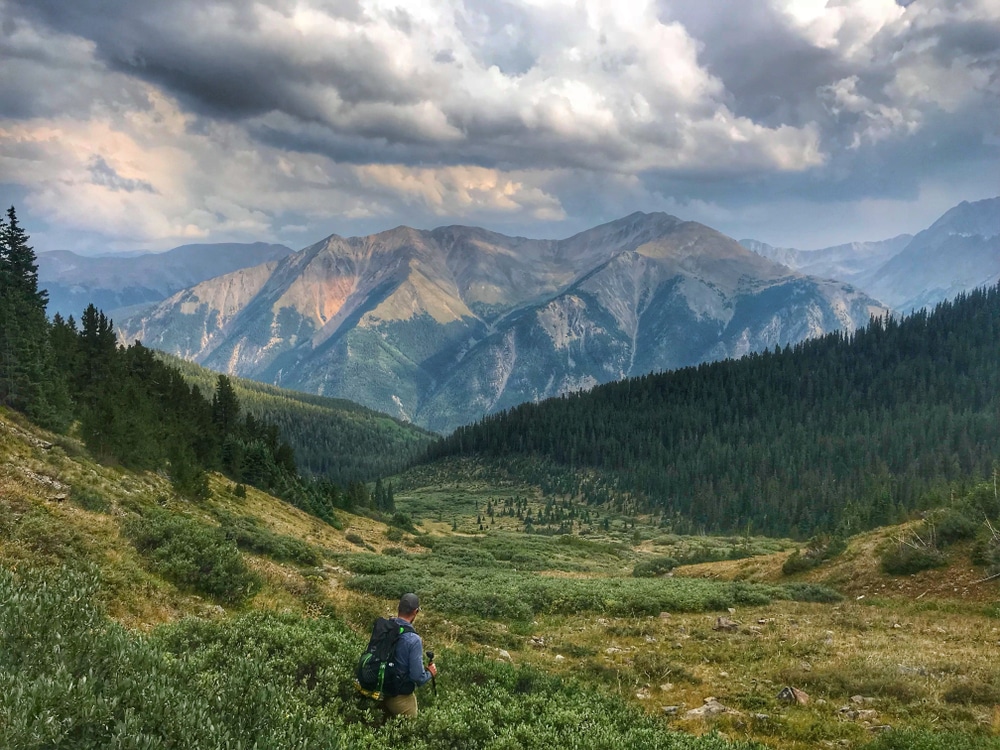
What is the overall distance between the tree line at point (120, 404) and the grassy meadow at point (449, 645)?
24.4ft

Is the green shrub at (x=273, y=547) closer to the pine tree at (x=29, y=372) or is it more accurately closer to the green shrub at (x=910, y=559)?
the pine tree at (x=29, y=372)

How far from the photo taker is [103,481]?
28.4 metres

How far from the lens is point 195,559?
18.2m

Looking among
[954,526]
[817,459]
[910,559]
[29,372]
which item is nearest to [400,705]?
[910,559]

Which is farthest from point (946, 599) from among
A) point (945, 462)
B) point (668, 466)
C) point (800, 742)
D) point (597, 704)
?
point (668, 466)

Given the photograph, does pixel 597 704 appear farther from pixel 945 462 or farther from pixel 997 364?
pixel 997 364

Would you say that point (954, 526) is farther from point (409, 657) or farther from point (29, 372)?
point (29, 372)

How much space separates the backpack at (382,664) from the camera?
10.0 m

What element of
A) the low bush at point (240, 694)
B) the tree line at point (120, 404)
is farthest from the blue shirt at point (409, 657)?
the tree line at point (120, 404)

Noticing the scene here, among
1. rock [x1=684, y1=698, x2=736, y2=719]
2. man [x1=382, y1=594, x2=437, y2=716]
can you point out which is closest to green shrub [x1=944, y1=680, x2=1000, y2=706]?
rock [x1=684, y1=698, x2=736, y2=719]

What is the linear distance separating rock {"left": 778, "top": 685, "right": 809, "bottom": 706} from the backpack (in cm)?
1029

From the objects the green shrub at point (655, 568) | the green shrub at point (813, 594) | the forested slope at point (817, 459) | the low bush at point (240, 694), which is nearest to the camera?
the low bush at point (240, 694)

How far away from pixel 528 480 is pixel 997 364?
174 m

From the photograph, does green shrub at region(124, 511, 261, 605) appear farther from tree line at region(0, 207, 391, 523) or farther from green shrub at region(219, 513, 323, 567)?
tree line at region(0, 207, 391, 523)
